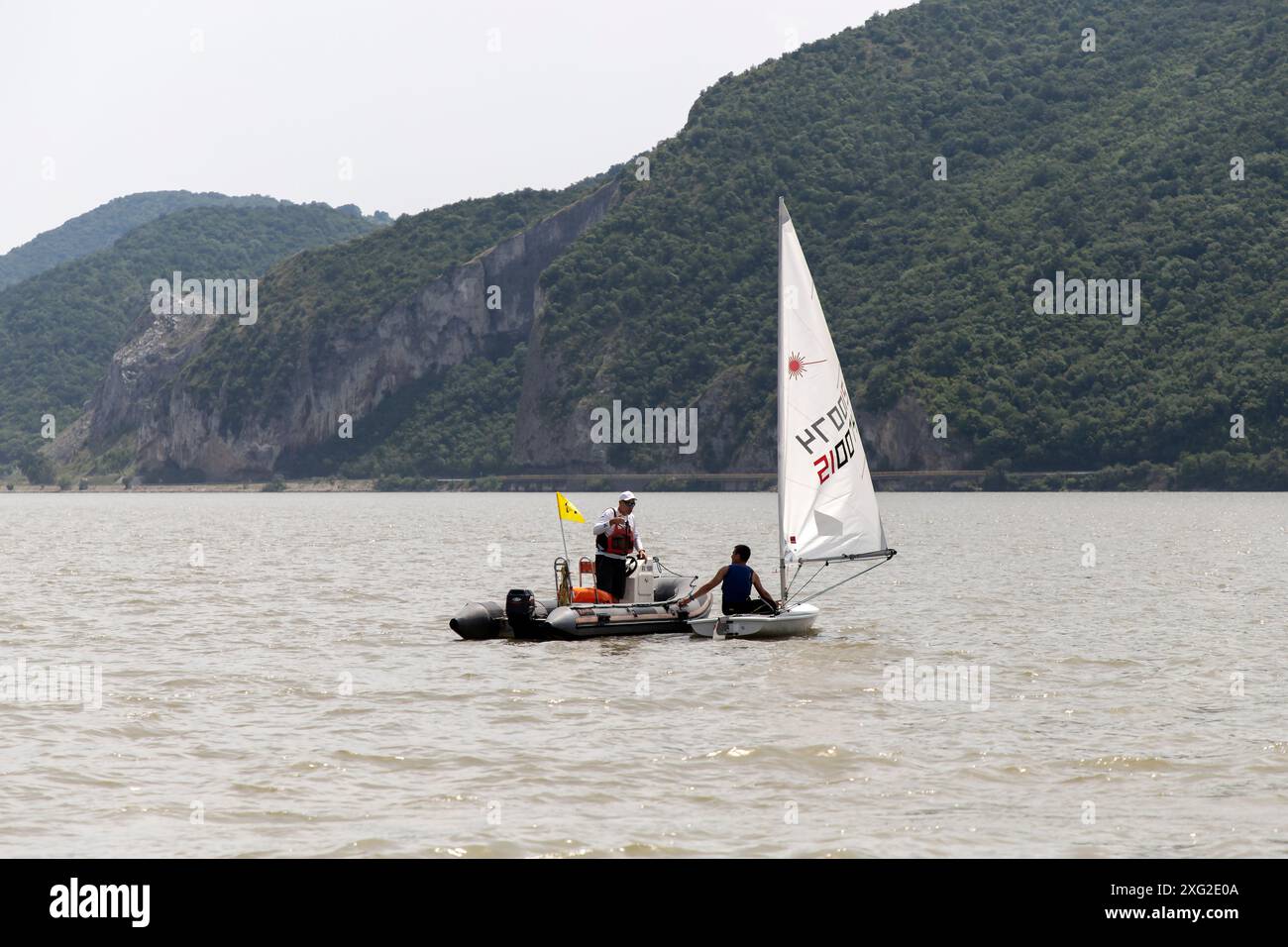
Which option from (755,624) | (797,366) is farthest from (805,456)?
(755,624)

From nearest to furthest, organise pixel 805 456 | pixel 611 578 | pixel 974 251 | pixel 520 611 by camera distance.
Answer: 1. pixel 520 611
2. pixel 805 456
3. pixel 611 578
4. pixel 974 251

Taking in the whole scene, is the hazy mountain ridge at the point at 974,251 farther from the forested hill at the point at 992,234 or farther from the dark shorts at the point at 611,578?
the dark shorts at the point at 611,578

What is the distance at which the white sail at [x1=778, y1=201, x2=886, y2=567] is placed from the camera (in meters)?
25.2

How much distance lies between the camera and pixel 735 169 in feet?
615

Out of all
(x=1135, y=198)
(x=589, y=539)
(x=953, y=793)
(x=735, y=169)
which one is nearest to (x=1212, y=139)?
(x=1135, y=198)

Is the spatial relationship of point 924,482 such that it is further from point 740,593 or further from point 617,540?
point 617,540

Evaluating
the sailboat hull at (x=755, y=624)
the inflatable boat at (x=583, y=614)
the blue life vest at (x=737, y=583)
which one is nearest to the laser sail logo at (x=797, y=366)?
the blue life vest at (x=737, y=583)

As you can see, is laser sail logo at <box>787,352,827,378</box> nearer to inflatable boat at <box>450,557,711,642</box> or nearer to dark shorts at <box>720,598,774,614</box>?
dark shorts at <box>720,598,774,614</box>

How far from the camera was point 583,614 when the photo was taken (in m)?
24.9
